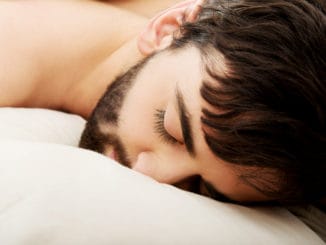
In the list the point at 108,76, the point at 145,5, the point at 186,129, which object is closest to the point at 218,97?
the point at 186,129

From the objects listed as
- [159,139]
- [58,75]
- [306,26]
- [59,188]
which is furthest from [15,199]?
[58,75]

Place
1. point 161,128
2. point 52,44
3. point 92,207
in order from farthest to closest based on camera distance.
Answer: point 52,44 → point 161,128 → point 92,207

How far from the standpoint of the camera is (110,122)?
3.26 ft

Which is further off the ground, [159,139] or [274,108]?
[274,108]

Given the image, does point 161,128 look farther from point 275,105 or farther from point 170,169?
point 275,105

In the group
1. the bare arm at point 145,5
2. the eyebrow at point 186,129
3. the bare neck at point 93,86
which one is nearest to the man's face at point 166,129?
the eyebrow at point 186,129

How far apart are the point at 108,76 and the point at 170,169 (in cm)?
38

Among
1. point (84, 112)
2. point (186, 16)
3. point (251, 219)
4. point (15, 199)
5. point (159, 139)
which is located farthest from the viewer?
point (84, 112)

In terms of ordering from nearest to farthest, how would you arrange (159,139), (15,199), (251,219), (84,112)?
(15,199) < (251,219) < (159,139) < (84,112)

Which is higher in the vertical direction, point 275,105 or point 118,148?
point 275,105

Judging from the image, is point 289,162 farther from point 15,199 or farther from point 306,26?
point 15,199

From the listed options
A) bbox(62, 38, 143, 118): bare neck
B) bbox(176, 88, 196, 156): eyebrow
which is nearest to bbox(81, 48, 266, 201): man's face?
bbox(176, 88, 196, 156): eyebrow

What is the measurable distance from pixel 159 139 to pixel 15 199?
30cm

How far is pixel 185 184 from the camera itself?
87 centimetres
